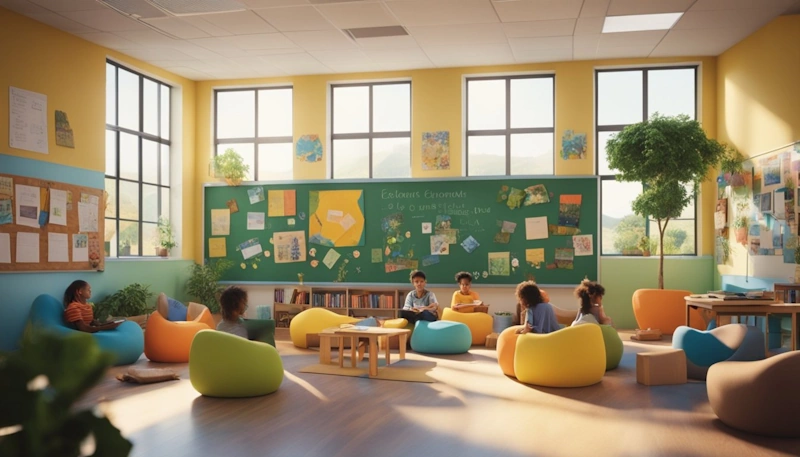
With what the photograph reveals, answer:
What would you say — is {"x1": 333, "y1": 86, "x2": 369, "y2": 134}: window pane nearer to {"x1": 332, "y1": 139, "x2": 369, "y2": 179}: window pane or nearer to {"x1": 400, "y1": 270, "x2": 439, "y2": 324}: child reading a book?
{"x1": 332, "y1": 139, "x2": 369, "y2": 179}: window pane

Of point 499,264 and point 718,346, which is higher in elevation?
point 499,264

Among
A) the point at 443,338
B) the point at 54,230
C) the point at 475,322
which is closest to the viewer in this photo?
the point at 443,338

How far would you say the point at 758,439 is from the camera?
4.32 m

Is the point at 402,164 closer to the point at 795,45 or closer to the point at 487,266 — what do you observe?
the point at 487,266

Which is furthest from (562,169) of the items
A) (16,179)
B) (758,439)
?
(16,179)

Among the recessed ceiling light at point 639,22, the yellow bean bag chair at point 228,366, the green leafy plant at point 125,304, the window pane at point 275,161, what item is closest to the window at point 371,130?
the window pane at point 275,161

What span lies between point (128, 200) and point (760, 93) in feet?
28.6

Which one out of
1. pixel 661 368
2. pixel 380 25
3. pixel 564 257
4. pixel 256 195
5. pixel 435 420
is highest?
pixel 380 25

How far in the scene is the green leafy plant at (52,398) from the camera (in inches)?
20.6

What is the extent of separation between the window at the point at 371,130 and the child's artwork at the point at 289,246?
3.95ft

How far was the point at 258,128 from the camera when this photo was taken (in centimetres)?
1143

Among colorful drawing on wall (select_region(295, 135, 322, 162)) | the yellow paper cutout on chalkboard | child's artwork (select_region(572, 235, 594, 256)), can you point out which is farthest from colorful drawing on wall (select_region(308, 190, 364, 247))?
child's artwork (select_region(572, 235, 594, 256))

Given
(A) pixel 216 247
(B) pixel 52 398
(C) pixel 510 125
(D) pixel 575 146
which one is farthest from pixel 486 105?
(B) pixel 52 398

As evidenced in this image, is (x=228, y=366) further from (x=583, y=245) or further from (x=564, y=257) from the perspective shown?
(x=583, y=245)
